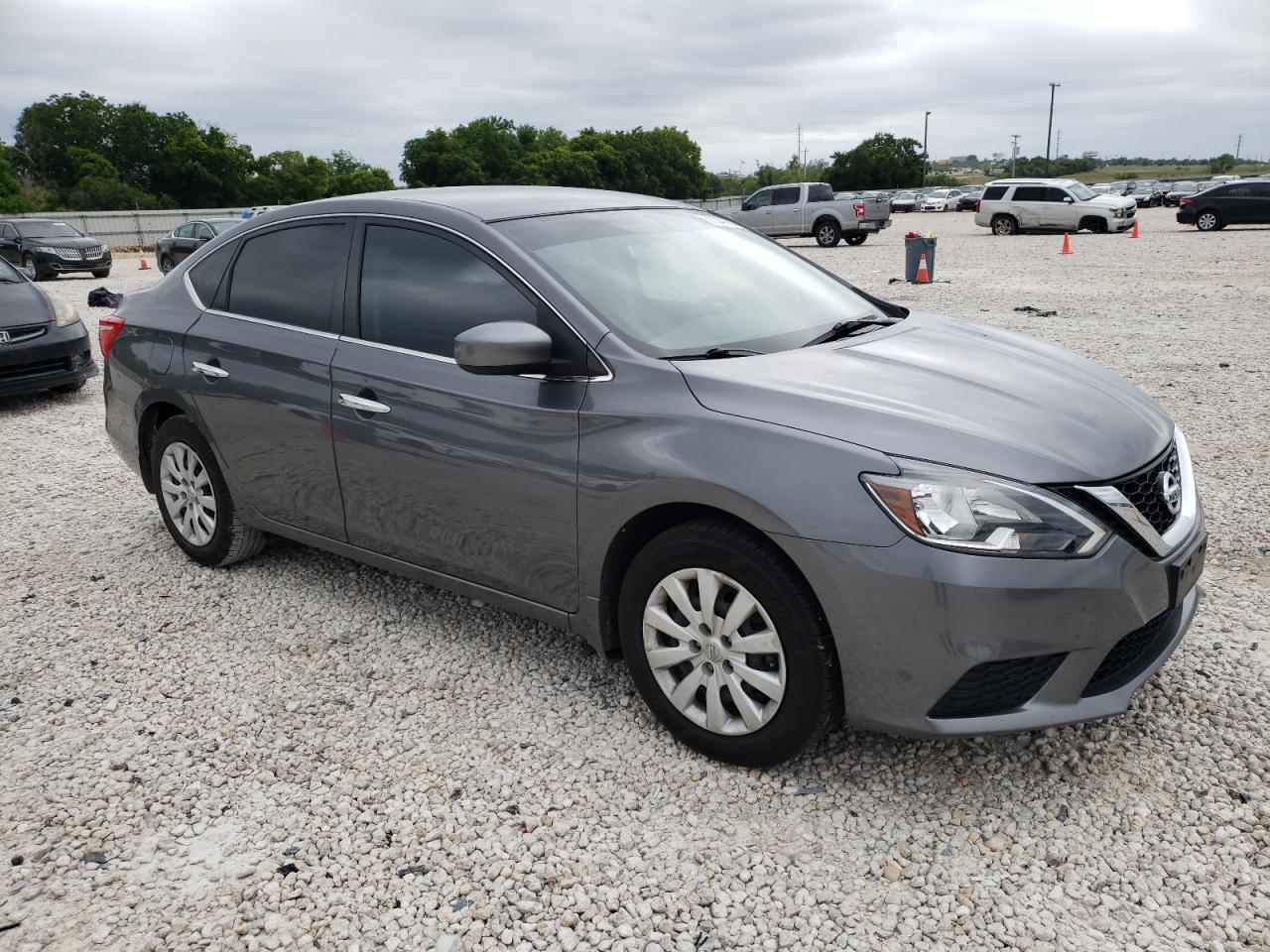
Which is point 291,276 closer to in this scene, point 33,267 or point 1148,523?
point 1148,523

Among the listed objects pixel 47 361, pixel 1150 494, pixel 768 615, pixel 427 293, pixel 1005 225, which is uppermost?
pixel 427 293

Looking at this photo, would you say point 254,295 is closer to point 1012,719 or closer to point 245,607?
point 245,607

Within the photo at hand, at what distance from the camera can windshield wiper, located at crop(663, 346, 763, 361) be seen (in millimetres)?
3178

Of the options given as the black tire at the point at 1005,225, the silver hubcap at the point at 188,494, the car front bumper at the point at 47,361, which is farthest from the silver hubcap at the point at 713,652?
the black tire at the point at 1005,225

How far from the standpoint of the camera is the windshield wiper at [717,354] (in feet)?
10.4

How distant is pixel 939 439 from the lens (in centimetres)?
268

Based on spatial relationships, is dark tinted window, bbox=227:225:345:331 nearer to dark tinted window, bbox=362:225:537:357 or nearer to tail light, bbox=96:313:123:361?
dark tinted window, bbox=362:225:537:357

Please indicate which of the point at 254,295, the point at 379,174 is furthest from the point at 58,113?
the point at 254,295

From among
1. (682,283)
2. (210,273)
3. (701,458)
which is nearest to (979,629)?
(701,458)

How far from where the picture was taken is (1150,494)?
9.36 feet

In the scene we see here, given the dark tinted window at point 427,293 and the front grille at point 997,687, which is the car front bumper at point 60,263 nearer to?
the dark tinted window at point 427,293

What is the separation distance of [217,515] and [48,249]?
24.4 m

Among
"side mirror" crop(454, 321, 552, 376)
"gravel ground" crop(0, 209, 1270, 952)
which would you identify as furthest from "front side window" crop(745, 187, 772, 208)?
"side mirror" crop(454, 321, 552, 376)

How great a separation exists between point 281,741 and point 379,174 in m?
90.7
